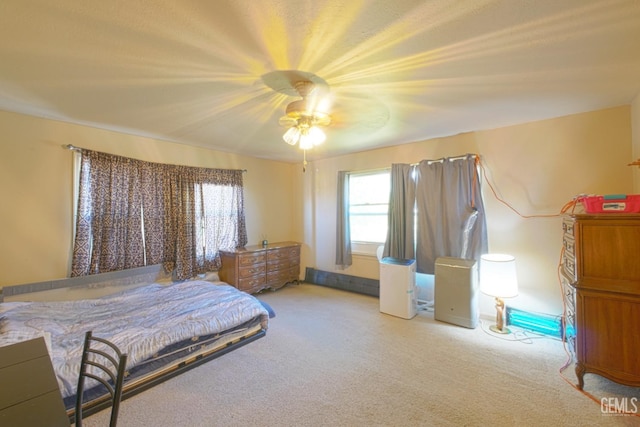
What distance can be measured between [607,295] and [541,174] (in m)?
1.54

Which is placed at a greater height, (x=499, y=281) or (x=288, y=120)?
(x=288, y=120)

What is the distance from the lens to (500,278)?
2887 mm

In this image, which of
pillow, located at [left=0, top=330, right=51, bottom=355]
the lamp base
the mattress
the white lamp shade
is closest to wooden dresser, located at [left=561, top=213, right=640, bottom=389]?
the white lamp shade

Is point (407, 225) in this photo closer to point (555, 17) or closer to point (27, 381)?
point (555, 17)

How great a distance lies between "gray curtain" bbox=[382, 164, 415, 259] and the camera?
388 centimetres

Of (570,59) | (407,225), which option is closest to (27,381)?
(570,59)

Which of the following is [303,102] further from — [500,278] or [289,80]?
[500,278]

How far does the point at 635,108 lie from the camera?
95.4 inches

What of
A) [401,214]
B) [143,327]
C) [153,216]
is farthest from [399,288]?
[153,216]

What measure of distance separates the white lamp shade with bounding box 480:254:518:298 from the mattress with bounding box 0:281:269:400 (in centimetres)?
256

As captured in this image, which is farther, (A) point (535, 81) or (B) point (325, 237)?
(B) point (325, 237)

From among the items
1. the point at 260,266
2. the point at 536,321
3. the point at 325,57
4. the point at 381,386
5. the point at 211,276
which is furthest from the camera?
the point at 260,266

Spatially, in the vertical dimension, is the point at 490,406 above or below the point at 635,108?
below

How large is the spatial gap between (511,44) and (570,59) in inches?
21.5
